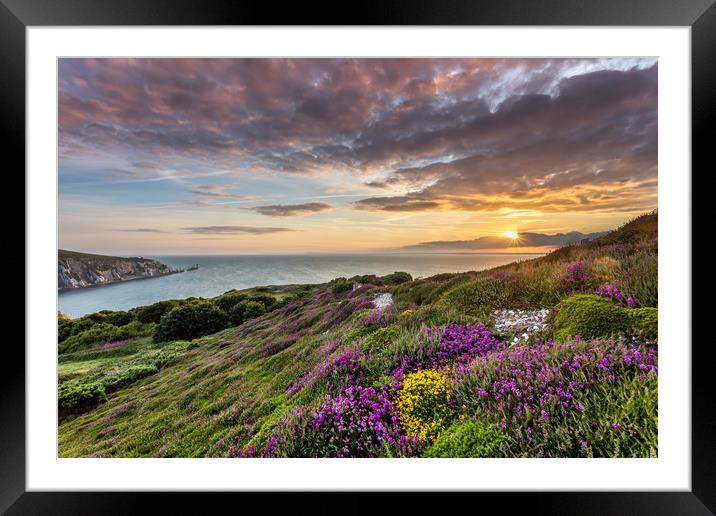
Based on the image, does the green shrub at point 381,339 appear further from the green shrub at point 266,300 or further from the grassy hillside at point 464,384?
the green shrub at point 266,300

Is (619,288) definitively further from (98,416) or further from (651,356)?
(98,416)

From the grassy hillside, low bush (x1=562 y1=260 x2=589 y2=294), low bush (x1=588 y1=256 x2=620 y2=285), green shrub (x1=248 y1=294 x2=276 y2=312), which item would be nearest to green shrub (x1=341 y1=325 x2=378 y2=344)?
the grassy hillside

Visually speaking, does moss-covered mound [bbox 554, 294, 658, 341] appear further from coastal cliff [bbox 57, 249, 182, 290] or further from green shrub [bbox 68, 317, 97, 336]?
green shrub [bbox 68, 317, 97, 336]

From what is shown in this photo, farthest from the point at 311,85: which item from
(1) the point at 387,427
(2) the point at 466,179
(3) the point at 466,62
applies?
(1) the point at 387,427

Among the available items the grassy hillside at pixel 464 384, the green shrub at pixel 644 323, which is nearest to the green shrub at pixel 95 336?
the grassy hillside at pixel 464 384

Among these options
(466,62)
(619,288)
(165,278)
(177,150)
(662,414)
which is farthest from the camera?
(165,278)
